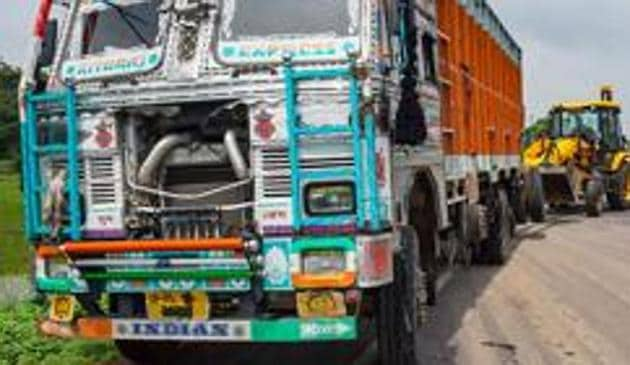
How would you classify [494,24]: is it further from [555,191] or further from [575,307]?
[555,191]

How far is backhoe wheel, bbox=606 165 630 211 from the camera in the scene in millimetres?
34188

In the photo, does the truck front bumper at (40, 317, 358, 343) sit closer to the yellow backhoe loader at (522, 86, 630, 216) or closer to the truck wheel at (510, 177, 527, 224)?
the truck wheel at (510, 177, 527, 224)

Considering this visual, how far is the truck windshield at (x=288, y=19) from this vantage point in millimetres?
8609

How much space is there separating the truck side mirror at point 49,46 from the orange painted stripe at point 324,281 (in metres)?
2.68

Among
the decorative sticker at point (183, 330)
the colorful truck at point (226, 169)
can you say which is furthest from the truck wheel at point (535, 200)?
the decorative sticker at point (183, 330)

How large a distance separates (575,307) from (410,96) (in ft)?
15.4

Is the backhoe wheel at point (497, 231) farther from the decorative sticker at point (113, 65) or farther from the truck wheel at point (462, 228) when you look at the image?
the decorative sticker at point (113, 65)

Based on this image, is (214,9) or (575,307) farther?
(575,307)

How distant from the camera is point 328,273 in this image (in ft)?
25.8

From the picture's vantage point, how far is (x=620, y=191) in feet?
113

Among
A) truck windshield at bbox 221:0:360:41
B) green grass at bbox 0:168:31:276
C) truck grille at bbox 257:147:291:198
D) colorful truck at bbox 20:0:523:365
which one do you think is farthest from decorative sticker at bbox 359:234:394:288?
green grass at bbox 0:168:31:276

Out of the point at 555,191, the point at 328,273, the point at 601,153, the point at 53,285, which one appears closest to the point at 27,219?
the point at 53,285

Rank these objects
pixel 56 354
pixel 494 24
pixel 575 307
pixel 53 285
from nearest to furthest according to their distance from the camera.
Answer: pixel 53 285, pixel 56 354, pixel 575 307, pixel 494 24

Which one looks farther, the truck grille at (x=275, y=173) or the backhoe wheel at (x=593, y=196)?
the backhoe wheel at (x=593, y=196)
